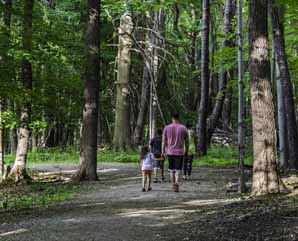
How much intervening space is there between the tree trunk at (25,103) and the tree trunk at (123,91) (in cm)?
1140

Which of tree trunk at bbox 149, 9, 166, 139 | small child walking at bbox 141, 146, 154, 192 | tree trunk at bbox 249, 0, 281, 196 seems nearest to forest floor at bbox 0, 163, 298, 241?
small child walking at bbox 141, 146, 154, 192

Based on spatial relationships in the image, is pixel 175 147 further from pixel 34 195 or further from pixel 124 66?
pixel 124 66

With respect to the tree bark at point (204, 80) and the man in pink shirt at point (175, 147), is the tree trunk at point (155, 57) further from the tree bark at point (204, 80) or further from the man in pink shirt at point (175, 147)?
the man in pink shirt at point (175, 147)

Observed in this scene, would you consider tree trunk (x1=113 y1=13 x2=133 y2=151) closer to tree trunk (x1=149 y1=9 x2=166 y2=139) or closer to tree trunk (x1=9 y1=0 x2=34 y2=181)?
tree trunk (x1=149 y1=9 x2=166 y2=139)

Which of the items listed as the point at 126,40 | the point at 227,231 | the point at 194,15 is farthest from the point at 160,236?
the point at 194,15

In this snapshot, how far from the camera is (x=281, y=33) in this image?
17.7m

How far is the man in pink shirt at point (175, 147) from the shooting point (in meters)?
14.3

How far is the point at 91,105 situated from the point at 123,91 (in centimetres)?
1213

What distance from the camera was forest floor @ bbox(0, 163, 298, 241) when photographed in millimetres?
8211

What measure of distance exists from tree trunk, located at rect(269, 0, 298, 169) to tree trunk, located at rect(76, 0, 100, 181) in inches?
234

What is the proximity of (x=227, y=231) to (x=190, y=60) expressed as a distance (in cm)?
3458

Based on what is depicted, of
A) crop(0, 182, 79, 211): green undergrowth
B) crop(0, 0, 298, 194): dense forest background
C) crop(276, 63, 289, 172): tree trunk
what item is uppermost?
crop(0, 0, 298, 194): dense forest background

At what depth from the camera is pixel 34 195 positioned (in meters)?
15.9

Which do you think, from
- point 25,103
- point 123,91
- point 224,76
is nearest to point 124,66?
point 123,91
